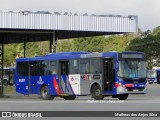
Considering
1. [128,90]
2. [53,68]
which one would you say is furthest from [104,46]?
[128,90]

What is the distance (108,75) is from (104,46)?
8803 centimetres

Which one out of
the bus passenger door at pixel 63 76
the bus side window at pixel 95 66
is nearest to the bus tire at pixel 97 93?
the bus side window at pixel 95 66

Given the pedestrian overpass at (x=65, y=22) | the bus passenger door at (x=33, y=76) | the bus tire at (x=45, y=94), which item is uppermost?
the pedestrian overpass at (x=65, y=22)

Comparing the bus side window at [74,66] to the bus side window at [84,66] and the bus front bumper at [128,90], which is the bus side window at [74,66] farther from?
the bus front bumper at [128,90]

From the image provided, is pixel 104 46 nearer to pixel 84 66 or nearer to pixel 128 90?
pixel 84 66

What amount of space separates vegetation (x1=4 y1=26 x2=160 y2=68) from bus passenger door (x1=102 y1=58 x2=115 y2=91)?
247 ft

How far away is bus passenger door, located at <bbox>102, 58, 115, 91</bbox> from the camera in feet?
104

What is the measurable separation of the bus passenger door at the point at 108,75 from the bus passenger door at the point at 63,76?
9.97ft

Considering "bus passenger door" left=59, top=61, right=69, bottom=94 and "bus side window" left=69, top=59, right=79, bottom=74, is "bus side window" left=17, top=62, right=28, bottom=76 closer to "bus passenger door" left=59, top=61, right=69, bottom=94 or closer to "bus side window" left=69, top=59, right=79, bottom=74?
"bus passenger door" left=59, top=61, right=69, bottom=94

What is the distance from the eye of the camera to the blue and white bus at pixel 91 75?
3152 centimetres

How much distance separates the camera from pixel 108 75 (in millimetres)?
31688

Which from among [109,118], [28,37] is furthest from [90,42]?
[109,118]

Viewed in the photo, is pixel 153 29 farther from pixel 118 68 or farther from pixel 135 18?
pixel 118 68

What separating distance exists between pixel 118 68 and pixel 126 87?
Answer: 47.7 inches
